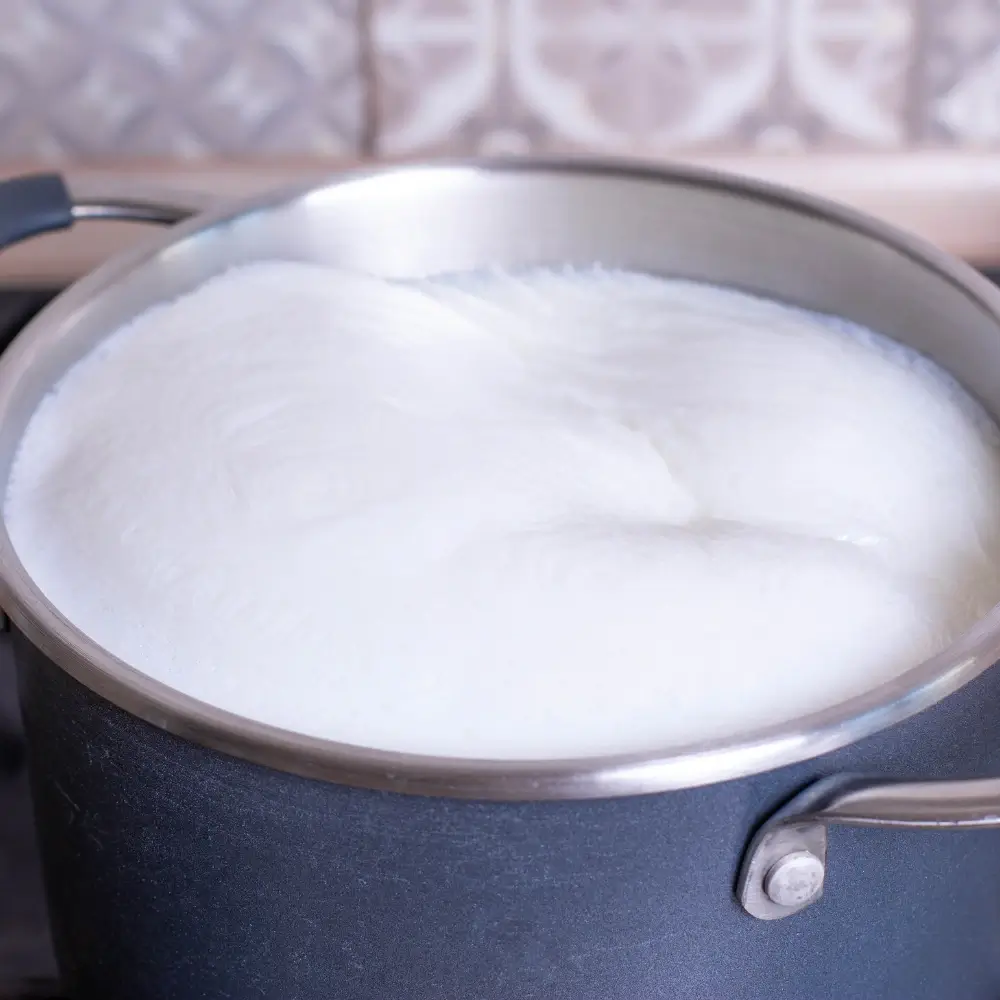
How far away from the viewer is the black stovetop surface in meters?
0.89

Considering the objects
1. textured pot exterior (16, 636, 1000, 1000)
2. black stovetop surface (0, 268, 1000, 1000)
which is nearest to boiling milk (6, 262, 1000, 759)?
textured pot exterior (16, 636, 1000, 1000)

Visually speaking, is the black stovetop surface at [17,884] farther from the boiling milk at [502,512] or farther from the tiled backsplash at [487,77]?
the tiled backsplash at [487,77]

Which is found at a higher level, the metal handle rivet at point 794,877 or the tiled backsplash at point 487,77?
the tiled backsplash at point 487,77

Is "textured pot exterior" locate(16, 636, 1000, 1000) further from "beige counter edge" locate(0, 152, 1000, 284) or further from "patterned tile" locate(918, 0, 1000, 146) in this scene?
"patterned tile" locate(918, 0, 1000, 146)

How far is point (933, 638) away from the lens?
61 cm

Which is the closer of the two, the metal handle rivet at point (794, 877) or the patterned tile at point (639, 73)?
the metal handle rivet at point (794, 877)

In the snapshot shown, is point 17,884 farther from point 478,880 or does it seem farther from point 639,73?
point 639,73

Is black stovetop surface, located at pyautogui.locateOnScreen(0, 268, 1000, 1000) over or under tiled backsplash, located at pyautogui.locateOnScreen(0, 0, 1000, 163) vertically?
under

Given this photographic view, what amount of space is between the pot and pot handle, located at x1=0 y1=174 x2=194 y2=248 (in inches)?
12.7

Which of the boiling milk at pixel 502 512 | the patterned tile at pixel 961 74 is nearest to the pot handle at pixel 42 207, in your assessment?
the boiling milk at pixel 502 512

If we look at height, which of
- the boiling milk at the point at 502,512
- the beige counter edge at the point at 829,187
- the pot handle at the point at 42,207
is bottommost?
the beige counter edge at the point at 829,187

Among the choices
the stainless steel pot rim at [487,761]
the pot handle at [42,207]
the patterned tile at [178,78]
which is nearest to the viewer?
the stainless steel pot rim at [487,761]

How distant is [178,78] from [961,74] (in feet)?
2.15

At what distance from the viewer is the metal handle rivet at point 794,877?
527mm
